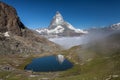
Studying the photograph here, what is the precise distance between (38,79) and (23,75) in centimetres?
1901

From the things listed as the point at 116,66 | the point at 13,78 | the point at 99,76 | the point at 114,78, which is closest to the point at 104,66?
the point at 116,66

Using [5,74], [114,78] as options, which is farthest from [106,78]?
[5,74]

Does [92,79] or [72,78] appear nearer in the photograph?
[92,79]

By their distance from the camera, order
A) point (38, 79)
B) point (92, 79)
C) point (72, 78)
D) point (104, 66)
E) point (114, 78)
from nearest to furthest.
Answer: point (114, 78), point (92, 79), point (72, 78), point (38, 79), point (104, 66)

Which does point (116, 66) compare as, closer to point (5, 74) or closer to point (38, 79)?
point (38, 79)

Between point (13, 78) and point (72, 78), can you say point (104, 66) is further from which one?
point (13, 78)

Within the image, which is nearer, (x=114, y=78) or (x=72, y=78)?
(x=114, y=78)

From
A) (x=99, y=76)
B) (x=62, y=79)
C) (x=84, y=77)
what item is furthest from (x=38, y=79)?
(x=99, y=76)

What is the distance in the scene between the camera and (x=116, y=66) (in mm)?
137875

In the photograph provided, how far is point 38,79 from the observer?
138 metres

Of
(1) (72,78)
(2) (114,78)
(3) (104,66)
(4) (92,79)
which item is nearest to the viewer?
(2) (114,78)

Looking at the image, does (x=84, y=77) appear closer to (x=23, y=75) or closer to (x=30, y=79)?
(x=30, y=79)

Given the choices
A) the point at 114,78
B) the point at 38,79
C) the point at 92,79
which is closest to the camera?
the point at 114,78

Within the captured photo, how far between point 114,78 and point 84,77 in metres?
20.5
